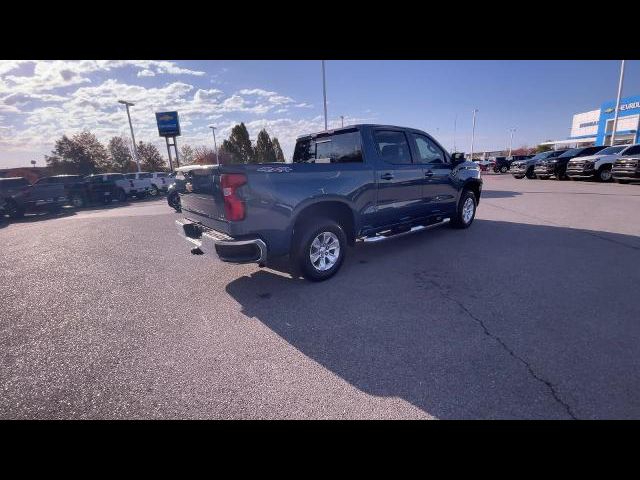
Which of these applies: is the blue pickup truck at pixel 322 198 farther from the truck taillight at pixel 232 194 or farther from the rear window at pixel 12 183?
the rear window at pixel 12 183

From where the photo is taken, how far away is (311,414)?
198cm

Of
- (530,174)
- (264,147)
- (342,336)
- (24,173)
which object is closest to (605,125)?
(530,174)

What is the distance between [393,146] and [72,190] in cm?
1979

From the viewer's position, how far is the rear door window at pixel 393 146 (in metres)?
4.85

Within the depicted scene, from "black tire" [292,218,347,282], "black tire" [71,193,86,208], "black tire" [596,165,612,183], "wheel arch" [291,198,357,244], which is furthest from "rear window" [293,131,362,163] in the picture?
"black tire" [596,165,612,183]

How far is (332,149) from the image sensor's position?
502 cm

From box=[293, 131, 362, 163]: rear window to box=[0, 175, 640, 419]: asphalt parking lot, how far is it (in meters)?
1.78

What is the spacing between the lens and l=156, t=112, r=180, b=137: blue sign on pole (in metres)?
34.8

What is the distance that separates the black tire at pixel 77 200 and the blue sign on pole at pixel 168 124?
20.2m

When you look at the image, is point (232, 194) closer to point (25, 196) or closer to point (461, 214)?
point (461, 214)
